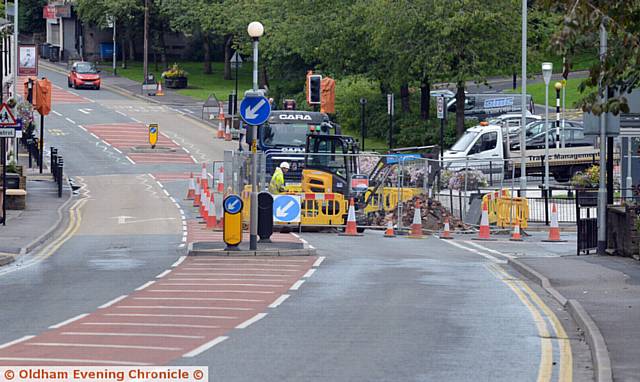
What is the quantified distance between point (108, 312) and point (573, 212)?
24026 millimetres

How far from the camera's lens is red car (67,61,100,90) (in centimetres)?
8788

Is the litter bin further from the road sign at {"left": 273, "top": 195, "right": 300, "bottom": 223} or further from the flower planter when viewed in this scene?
the road sign at {"left": 273, "top": 195, "right": 300, "bottom": 223}

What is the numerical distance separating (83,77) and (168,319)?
73.8 m

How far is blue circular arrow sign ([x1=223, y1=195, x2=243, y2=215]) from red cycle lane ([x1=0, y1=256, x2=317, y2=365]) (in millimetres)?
1663

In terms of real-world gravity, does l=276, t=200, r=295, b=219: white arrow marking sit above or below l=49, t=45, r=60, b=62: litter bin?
below

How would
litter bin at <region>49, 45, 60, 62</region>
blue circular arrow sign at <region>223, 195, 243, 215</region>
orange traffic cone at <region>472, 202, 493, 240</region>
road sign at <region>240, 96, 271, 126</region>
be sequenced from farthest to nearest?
litter bin at <region>49, 45, 60, 62</region> < orange traffic cone at <region>472, 202, 493, 240</region> < road sign at <region>240, 96, 271, 126</region> < blue circular arrow sign at <region>223, 195, 243, 215</region>

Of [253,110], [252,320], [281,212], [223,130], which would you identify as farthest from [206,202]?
[223,130]

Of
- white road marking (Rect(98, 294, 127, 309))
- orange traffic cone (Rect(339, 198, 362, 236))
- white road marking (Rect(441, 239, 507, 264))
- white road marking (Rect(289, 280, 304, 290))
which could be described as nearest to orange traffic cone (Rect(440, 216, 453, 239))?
white road marking (Rect(441, 239, 507, 264))

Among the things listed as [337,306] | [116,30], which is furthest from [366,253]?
[116,30]

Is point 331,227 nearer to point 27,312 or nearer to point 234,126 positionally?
point 27,312

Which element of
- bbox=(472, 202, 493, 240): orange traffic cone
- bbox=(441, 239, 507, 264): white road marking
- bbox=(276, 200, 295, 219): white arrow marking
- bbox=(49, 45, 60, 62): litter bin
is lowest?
bbox=(441, 239, 507, 264): white road marking

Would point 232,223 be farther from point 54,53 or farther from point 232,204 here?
point 54,53

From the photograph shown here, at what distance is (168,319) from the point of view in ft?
53.5

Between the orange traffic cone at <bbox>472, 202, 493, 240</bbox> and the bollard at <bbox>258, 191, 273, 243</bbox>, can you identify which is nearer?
the bollard at <bbox>258, 191, 273, 243</bbox>
